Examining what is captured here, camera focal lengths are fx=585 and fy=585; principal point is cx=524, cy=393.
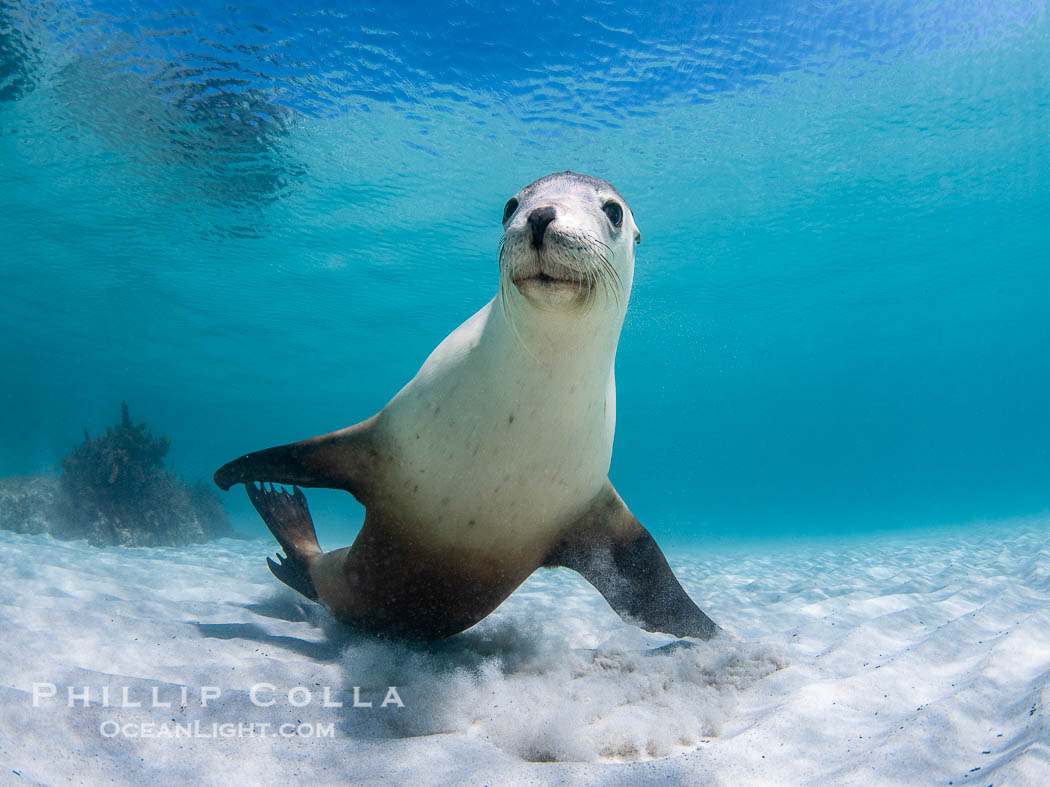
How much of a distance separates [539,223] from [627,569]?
5.56ft

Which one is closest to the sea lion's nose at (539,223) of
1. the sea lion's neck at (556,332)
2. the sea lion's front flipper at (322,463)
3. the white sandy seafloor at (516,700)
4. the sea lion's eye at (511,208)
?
the sea lion's neck at (556,332)

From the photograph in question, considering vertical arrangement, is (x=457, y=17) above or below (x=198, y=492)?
above

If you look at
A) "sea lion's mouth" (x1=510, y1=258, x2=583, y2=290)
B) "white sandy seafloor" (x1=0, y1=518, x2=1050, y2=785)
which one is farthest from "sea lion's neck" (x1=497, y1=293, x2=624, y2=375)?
"white sandy seafloor" (x1=0, y1=518, x2=1050, y2=785)

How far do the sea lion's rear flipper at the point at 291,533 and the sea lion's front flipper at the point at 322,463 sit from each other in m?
0.45

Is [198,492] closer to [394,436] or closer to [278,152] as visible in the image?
[278,152]

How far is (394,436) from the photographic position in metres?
2.44

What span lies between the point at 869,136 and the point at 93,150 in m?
16.8

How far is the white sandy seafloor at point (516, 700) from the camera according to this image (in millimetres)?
1425

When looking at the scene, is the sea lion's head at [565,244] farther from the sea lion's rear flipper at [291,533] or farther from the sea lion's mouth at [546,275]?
the sea lion's rear flipper at [291,533]

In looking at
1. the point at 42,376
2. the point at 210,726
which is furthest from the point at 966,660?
the point at 42,376

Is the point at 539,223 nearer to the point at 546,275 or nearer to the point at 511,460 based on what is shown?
the point at 546,275

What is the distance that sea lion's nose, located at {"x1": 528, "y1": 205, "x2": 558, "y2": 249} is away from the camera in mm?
1724

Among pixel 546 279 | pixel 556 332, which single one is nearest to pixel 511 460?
pixel 556 332

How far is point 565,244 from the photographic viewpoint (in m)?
1.73
